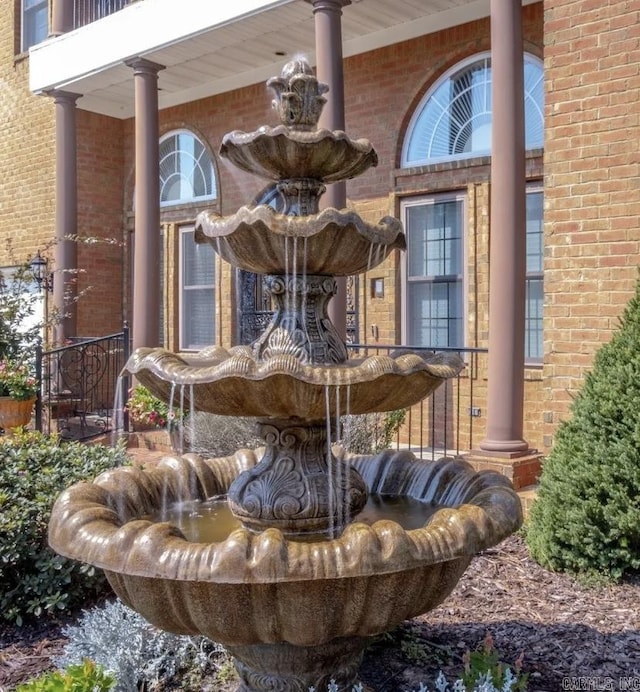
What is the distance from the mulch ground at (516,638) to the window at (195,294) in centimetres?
769

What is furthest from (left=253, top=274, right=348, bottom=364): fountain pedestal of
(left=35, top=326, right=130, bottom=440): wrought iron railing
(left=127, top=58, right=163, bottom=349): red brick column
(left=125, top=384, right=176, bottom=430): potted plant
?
(left=35, top=326, right=130, bottom=440): wrought iron railing

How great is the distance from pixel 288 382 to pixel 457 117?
266 inches

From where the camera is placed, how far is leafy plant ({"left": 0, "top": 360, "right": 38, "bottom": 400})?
922 centimetres

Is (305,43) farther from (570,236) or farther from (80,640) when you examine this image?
(80,640)

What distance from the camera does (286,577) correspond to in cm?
239

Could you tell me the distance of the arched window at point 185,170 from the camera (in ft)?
37.8

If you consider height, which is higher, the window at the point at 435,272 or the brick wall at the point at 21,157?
the brick wall at the point at 21,157

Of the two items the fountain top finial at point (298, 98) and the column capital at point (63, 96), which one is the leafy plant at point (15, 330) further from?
the fountain top finial at point (298, 98)

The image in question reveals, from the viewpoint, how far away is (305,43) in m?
9.09

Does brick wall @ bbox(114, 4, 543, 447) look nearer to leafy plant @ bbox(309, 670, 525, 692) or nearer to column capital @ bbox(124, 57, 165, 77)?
column capital @ bbox(124, 57, 165, 77)

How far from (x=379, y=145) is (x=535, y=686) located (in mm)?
7009

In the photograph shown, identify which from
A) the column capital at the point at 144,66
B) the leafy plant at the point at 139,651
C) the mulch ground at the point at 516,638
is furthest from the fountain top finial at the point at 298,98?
the column capital at the point at 144,66

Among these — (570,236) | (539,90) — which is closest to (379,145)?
(539,90)

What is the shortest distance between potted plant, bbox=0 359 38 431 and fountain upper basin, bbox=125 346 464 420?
6.94 m
